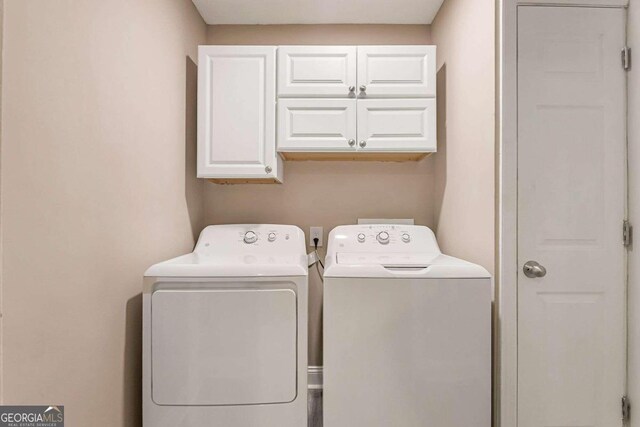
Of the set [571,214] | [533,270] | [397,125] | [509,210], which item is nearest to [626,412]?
[533,270]

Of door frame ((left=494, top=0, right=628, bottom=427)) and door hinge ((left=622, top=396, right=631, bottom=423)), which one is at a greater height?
door frame ((left=494, top=0, right=628, bottom=427))

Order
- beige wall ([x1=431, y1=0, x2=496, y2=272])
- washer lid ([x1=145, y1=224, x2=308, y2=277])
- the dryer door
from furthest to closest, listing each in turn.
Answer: washer lid ([x1=145, y1=224, x2=308, y2=277]) < beige wall ([x1=431, y1=0, x2=496, y2=272]) < the dryer door

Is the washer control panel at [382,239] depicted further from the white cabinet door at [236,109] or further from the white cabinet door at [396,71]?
the white cabinet door at [396,71]

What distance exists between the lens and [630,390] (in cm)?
138

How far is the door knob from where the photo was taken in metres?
1.38

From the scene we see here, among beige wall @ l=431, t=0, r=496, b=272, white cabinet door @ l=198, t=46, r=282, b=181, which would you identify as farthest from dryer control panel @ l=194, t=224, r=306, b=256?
beige wall @ l=431, t=0, r=496, b=272

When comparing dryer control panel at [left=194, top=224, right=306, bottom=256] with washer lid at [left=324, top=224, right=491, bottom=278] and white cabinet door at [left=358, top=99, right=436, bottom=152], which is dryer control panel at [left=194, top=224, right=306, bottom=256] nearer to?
washer lid at [left=324, top=224, right=491, bottom=278]

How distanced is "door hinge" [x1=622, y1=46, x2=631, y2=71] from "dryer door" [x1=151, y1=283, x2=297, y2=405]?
5.71ft

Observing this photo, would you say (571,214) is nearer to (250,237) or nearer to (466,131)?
(466,131)

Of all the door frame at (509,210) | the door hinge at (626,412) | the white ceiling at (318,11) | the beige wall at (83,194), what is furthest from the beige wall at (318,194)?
the door hinge at (626,412)

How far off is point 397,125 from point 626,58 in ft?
3.19

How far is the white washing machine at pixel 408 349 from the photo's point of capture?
4.50 ft

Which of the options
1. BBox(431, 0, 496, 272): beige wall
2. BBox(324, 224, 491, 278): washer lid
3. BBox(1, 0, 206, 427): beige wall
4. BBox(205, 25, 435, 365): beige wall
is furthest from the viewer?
BBox(205, 25, 435, 365): beige wall

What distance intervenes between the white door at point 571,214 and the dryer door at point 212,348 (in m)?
1.05
